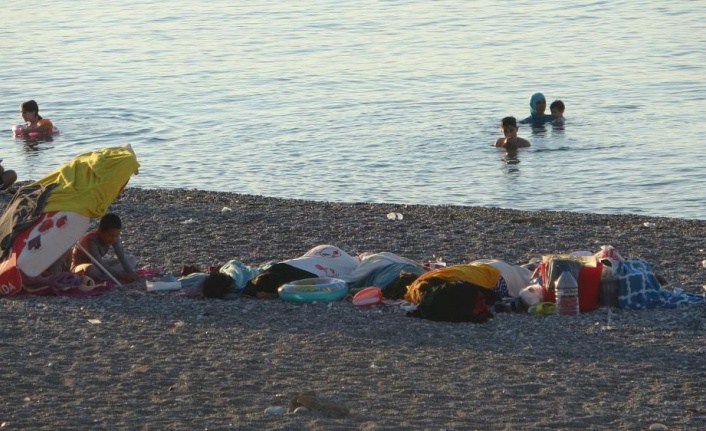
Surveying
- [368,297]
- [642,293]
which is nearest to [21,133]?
[368,297]

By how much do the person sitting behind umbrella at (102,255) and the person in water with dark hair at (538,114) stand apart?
10522 millimetres

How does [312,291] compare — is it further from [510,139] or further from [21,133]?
[21,133]

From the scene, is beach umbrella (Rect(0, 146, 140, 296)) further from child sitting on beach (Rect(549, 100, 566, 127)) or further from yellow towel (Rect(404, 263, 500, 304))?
child sitting on beach (Rect(549, 100, 566, 127))

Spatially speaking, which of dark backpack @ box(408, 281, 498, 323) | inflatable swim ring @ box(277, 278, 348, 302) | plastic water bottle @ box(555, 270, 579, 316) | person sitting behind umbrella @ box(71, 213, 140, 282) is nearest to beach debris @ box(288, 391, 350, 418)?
dark backpack @ box(408, 281, 498, 323)

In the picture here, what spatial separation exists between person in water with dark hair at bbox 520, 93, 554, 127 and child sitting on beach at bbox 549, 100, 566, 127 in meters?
0.07

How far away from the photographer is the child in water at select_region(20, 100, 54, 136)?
19.4 metres

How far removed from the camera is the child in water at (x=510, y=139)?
17355 millimetres

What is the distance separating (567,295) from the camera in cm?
823

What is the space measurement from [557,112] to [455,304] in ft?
37.3

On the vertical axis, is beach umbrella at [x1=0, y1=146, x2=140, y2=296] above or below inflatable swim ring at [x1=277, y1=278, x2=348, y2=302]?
above

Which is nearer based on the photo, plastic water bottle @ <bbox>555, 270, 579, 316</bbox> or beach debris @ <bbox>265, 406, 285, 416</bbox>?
beach debris @ <bbox>265, 406, 285, 416</bbox>

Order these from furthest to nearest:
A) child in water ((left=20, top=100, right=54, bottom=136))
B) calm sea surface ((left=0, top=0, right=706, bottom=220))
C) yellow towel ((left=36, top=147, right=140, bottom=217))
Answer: child in water ((left=20, top=100, right=54, bottom=136)) < calm sea surface ((left=0, top=0, right=706, bottom=220)) < yellow towel ((left=36, top=147, right=140, bottom=217))

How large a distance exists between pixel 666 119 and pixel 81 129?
9.18 m

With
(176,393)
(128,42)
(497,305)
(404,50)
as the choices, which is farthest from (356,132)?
(128,42)
